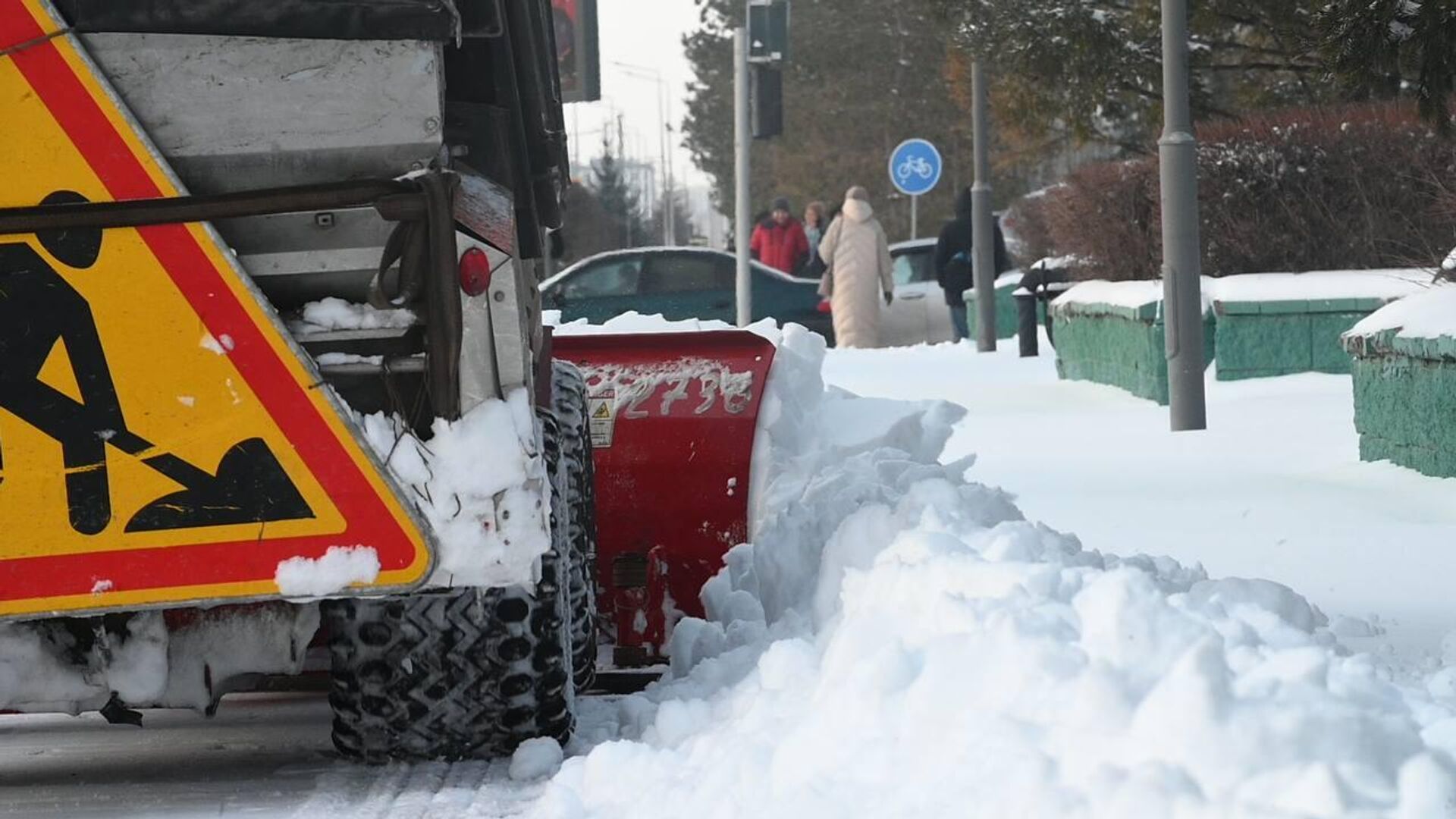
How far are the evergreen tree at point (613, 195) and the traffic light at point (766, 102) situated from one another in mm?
60803

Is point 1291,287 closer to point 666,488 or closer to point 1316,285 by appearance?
point 1316,285

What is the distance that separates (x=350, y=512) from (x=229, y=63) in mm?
797

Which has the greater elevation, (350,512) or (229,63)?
(229,63)

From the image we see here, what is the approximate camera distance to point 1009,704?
13.1 ft

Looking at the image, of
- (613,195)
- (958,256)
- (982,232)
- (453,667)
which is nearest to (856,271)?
(982,232)

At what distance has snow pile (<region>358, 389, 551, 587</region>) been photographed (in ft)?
14.9

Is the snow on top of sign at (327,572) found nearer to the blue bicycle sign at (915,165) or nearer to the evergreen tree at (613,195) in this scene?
the blue bicycle sign at (915,165)

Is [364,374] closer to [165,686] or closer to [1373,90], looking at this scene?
[165,686]

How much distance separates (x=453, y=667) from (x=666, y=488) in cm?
174

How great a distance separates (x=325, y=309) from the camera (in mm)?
4496

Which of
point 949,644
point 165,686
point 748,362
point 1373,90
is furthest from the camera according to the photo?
point 1373,90

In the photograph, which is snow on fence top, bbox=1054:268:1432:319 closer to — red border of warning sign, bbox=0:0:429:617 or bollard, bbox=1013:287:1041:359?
bollard, bbox=1013:287:1041:359

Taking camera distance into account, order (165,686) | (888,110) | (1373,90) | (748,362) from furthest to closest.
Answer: (888,110) < (1373,90) < (748,362) < (165,686)

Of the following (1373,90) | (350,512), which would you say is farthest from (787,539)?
(1373,90)
